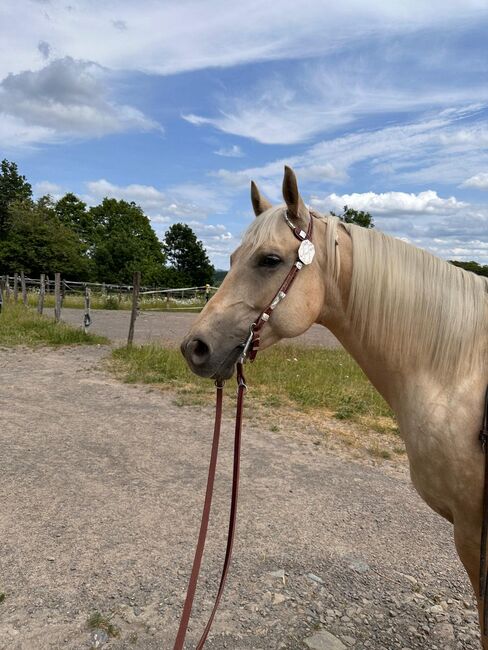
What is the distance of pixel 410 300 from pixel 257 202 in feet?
3.04

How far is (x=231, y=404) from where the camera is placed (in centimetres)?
682

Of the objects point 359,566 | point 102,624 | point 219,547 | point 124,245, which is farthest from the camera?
point 124,245

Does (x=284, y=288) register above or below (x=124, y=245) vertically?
below

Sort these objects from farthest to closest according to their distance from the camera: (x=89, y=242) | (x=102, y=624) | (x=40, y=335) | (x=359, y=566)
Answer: (x=89, y=242) → (x=40, y=335) → (x=359, y=566) → (x=102, y=624)

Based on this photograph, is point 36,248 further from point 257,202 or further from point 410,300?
point 410,300

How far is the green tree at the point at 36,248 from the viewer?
36.3m

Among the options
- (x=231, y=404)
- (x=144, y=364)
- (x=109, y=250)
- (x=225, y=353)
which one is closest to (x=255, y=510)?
(x=225, y=353)

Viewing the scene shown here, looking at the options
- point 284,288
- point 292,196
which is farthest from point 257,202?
point 284,288

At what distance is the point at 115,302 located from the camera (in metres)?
27.0

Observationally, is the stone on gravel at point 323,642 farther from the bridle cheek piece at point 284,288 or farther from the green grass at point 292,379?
the green grass at point 292,379

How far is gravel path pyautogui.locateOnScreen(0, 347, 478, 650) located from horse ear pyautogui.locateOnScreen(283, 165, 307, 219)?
7.57 feet

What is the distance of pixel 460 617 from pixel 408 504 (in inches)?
55.2

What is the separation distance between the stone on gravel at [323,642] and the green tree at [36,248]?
126 ft

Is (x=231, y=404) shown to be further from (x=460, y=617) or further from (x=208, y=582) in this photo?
(x=460, y=617)
